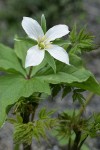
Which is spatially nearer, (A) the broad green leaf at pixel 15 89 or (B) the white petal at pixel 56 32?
(A) the broad green leaf at pixel 15 89

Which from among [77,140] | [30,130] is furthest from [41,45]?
[77,140]

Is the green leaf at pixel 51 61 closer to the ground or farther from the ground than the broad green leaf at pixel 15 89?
farther from the ground

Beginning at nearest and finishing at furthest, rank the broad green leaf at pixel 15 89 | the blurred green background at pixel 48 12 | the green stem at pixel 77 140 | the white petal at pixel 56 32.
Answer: the broad green leaf at pixel 15 89 < the white petal at pixel 56 32 < the green stem at pixel 77 140 < the blurred green background at pixel 48 12

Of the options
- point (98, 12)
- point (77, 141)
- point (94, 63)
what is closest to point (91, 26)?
point (98, 12)

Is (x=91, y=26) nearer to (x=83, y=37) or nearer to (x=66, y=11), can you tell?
(x=66, y=11)

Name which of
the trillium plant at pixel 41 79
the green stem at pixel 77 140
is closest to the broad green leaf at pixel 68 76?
the trillium plant at pixel 41 79

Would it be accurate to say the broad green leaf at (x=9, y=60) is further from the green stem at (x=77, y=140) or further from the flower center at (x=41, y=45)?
the green stem at (x=77, y=140)

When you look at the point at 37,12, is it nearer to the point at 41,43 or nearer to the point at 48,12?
the point at 48,12

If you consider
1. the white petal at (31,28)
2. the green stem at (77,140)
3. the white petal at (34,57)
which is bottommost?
the green stem at (77,140)
